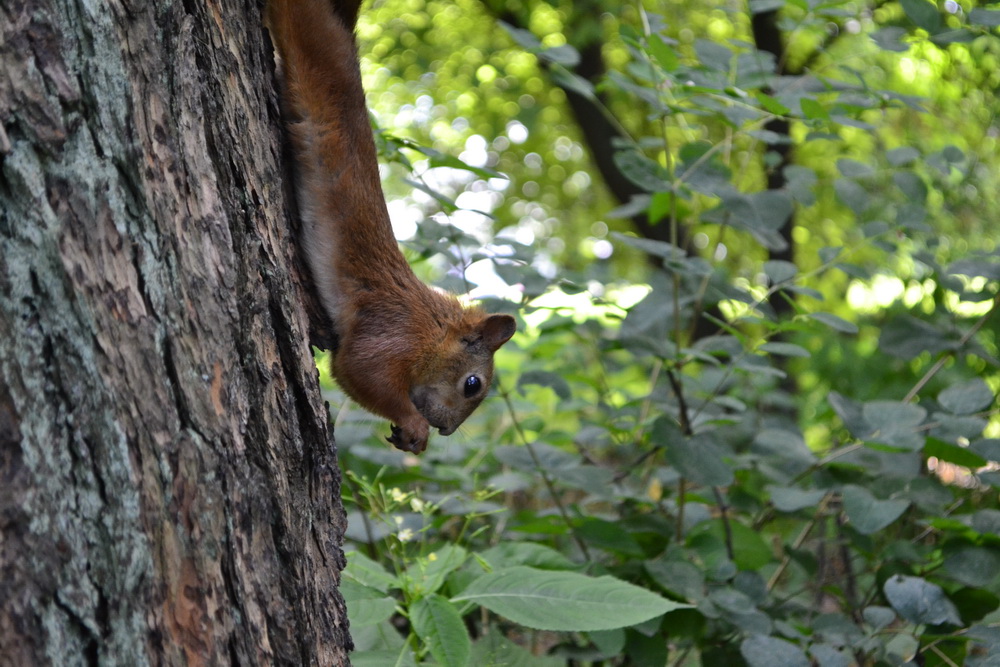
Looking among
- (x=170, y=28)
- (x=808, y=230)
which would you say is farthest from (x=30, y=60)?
(x=808, y=230)

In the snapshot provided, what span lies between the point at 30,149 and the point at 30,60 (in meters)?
0.11

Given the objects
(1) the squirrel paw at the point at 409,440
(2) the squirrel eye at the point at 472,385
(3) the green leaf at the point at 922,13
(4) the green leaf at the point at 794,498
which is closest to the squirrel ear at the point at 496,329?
(2) the squirrel eye at the point at 472,385

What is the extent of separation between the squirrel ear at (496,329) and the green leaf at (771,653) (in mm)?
1006

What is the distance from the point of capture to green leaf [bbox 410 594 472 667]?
5.62ft

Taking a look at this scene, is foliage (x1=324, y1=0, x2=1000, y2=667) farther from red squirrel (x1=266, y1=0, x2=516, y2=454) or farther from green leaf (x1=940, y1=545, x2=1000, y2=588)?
red squirrel (x1=266, y1=0, x2=516, y2=454)

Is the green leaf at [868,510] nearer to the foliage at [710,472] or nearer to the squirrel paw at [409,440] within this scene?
the foliage at [710,472]

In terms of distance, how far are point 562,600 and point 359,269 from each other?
861 millimetres

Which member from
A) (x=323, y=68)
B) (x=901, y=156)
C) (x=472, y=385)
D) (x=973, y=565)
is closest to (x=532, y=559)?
(x=472, y=385)

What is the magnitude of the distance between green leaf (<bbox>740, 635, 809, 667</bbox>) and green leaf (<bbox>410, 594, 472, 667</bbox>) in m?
0.73

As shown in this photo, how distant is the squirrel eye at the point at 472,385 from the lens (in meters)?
2.42

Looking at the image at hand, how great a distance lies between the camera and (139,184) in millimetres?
1192

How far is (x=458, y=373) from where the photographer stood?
7.98 feet

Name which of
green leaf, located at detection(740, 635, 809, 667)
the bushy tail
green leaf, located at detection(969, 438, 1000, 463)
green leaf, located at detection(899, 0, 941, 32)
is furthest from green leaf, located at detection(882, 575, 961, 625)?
the bushy tail

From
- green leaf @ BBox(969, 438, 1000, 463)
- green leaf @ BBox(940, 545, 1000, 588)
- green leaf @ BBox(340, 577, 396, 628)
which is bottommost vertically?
green leaf @ BBox(940, 545, 1000, 588)
